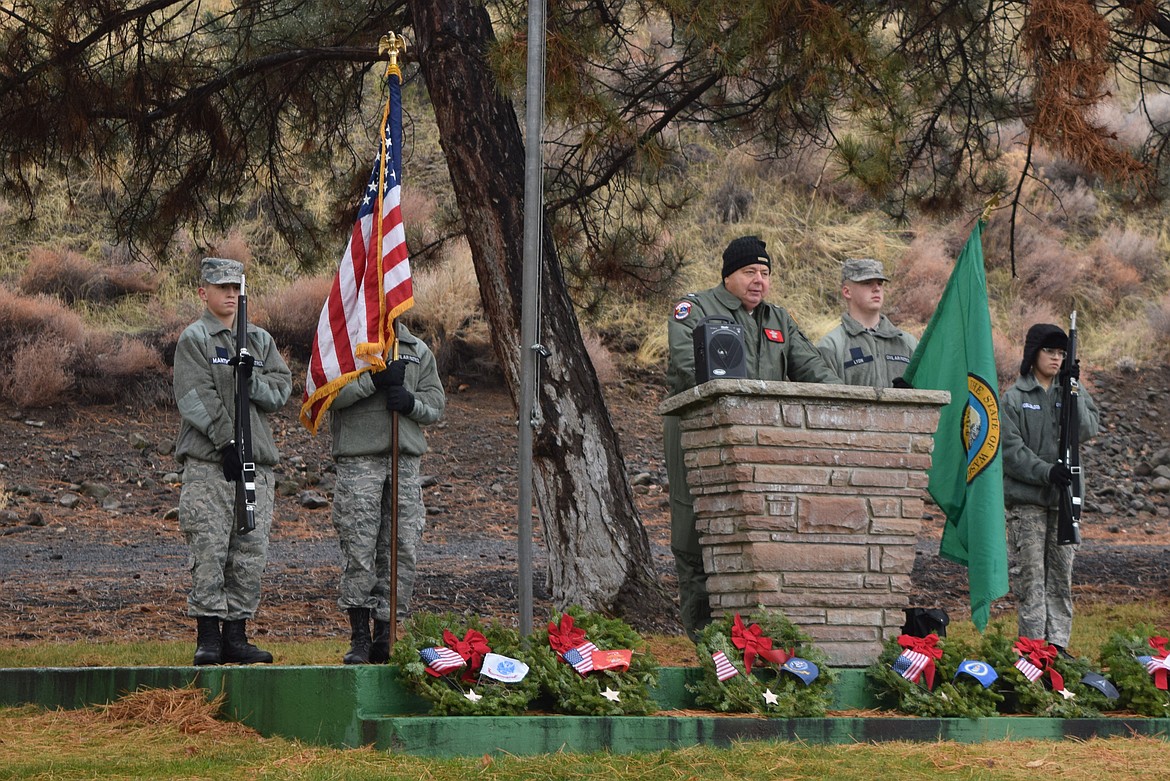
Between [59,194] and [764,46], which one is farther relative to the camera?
[59,194]

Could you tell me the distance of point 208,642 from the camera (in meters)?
6.79

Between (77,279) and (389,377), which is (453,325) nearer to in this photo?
(77,279)

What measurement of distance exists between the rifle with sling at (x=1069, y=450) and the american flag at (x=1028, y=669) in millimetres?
2039

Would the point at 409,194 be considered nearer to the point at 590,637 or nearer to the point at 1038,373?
the point at 1038,373

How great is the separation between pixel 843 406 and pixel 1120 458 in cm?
1709

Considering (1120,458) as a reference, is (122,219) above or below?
above

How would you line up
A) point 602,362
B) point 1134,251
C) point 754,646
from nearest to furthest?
1. point 754,646
2. point 602,362
3. point 1134,251

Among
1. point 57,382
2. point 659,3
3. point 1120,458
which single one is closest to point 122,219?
point 659,3

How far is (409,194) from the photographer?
2589 centimetres

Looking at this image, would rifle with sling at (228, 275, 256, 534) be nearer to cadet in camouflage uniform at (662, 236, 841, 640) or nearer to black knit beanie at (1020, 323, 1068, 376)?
cadet in camouflage uniform at (662, 236, 841, 640)

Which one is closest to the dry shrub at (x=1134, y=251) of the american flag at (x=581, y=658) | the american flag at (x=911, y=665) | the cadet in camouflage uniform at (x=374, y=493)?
the cadet in camouflage uniform at (x=374, y=493)

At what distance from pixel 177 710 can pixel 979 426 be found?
3985 millimetres

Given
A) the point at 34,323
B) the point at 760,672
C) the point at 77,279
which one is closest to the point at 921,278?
the point at 77,279

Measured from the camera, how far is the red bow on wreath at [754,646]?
573 centimetres
